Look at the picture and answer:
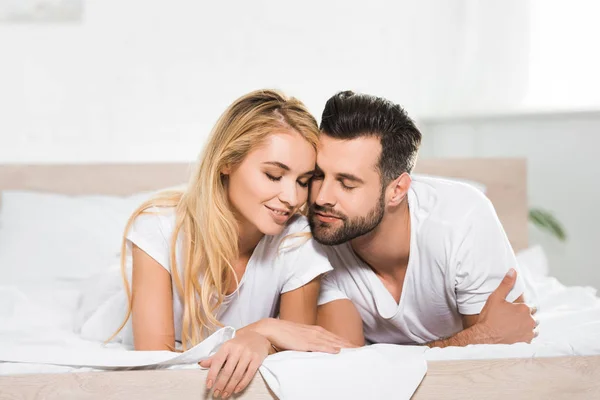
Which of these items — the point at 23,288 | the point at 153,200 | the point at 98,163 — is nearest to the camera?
the point at 153,200

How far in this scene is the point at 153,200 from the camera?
183cm

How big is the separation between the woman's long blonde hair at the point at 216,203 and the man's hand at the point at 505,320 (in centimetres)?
57

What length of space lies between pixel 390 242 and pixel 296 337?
0.44 m

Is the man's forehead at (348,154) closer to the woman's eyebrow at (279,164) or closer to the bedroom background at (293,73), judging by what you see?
the woman's eyebrow at (279,164)

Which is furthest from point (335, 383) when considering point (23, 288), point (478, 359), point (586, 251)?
point (586, 251)

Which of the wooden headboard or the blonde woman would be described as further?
the wooden headboard

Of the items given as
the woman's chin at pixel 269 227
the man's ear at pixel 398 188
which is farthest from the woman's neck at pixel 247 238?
the man's ear at pixel 398 188

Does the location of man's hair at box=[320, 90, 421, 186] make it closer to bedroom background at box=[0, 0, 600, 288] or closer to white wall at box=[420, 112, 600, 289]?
bedroom background at box=[0, 0, 600, 288]

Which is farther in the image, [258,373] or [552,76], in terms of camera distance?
[552,76]

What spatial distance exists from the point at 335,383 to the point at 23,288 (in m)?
1.44

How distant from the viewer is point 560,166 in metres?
3.22

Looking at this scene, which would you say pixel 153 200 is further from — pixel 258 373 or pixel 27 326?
pixel 258 373

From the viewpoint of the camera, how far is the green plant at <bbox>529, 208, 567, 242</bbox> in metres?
3.15

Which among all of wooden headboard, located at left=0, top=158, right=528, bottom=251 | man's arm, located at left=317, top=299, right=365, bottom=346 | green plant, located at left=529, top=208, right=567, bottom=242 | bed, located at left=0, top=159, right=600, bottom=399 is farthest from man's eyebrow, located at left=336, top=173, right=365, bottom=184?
green plant, located at left=529, top=208, right=567, bottom=242
